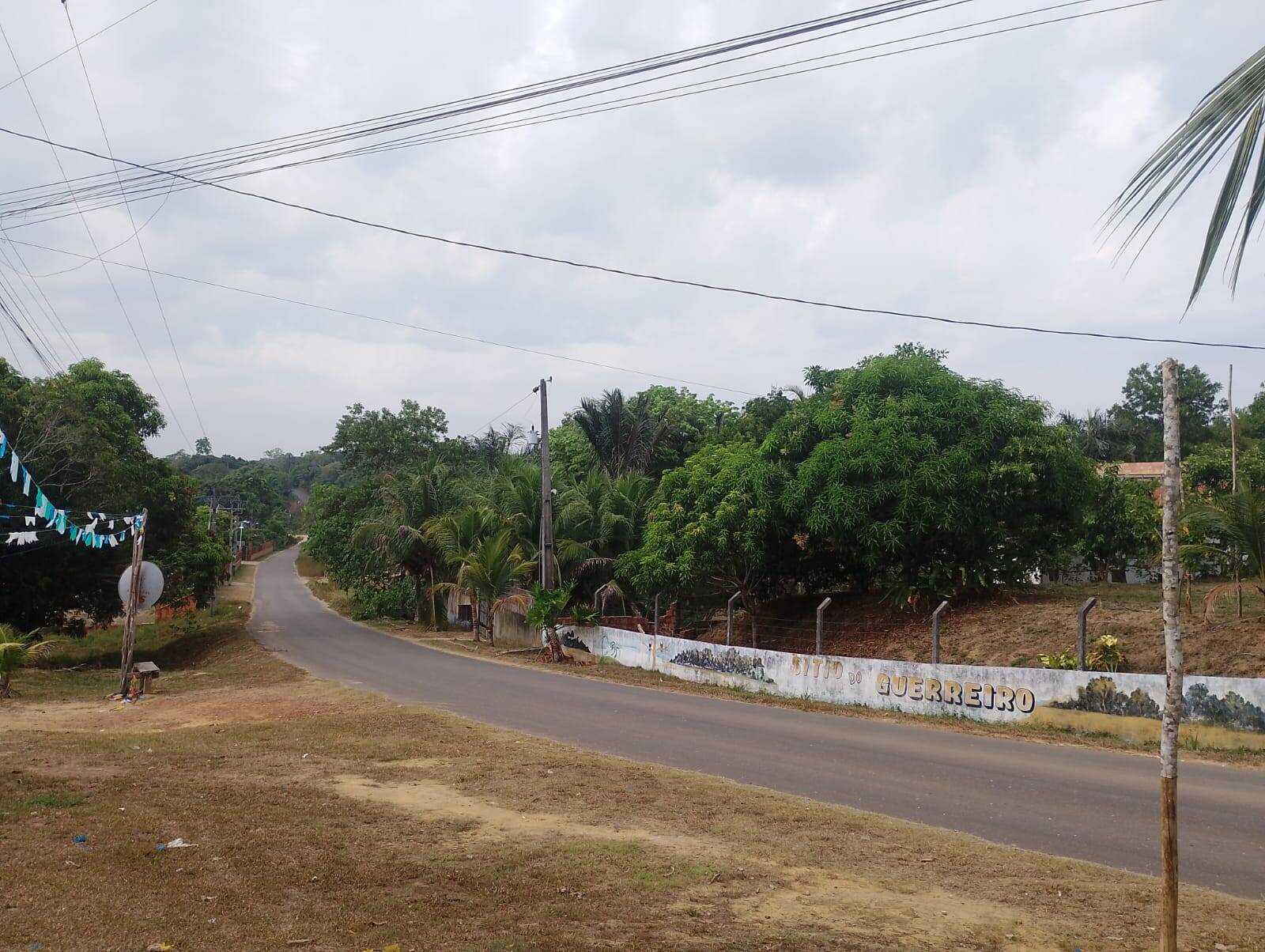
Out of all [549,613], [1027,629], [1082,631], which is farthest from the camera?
[549,613]

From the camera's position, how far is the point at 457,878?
6.74 m

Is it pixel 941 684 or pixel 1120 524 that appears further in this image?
pixel 1120 524

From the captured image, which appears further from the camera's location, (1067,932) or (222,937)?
(1067,932)

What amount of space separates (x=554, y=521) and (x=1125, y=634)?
18204 millimetres

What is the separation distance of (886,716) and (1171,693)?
13.2 metres

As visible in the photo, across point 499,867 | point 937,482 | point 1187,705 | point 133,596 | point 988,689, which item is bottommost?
point 499,867

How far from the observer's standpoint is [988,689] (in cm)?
1628

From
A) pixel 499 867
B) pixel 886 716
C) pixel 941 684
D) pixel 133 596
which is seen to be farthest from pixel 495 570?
pixel 499 867

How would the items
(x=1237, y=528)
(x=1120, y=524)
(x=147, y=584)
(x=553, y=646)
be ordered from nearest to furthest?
1. (x=1237, y=528)
2. (x=147, y=584)
3. (x=553, y=646)
4. (x=1120, y=524)

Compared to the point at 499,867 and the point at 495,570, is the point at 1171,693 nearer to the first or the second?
the point at 499,867

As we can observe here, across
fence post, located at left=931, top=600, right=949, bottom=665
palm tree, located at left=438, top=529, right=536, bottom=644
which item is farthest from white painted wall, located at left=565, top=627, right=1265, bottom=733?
palm tree, located at left=438, top=529, right=536, bottom=644

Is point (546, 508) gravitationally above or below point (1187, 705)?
above

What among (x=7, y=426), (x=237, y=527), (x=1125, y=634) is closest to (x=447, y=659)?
(x=7, y=426)

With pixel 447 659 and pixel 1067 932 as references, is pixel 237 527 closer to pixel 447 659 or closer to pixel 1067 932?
pixel 447 659
